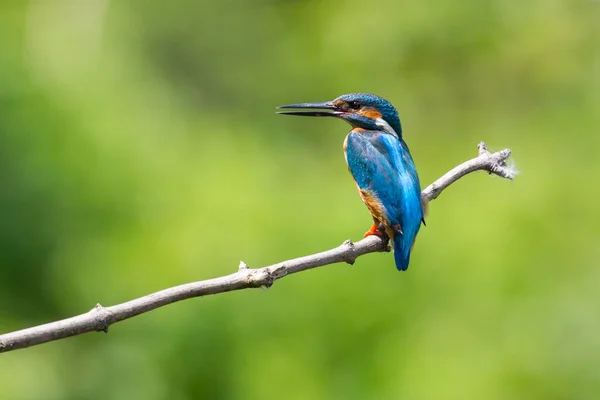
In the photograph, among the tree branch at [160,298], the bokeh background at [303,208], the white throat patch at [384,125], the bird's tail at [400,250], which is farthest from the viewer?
the bokeh background at [303,208]

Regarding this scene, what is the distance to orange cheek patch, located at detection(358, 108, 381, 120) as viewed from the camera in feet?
8.63

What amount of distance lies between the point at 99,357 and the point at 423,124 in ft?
11.6

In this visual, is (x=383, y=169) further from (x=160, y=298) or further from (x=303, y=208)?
(x=303, y=208)

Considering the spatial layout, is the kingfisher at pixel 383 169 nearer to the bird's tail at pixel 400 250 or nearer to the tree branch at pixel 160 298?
the bird's tail at pixel 400 250

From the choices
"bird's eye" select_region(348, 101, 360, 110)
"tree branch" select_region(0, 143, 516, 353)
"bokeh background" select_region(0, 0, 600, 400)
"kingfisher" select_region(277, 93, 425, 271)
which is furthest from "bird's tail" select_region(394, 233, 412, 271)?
"bokeh background" select_region(0, 0, 600, 400)

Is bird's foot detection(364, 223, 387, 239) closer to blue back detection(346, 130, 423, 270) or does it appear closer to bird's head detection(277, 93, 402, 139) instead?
blue back detection(346, 130, 423, 270)

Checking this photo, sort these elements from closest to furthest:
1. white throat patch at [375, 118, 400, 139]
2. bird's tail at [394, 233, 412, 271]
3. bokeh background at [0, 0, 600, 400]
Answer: bird's tail at [394, 233, 412, 271]
white throat patch at [375, 118, 400, 139]
bokeh background at [0, 0, 600, 400]

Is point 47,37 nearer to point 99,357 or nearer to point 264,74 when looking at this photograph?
point 264,74

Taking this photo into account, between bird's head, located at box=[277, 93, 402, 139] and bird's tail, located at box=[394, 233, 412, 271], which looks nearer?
bird's tail, located at box=[394, 233, 412, 271]

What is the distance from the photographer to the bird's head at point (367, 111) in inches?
103

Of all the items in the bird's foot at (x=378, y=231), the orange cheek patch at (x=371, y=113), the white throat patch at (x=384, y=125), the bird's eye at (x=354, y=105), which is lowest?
the bird's foot at (x=378, y=231)

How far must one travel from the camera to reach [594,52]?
688 centimetres

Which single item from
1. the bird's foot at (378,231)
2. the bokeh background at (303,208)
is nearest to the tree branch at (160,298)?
the bird's foot at (378,231)

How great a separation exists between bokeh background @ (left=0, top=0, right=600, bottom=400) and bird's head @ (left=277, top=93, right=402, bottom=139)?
182cm
